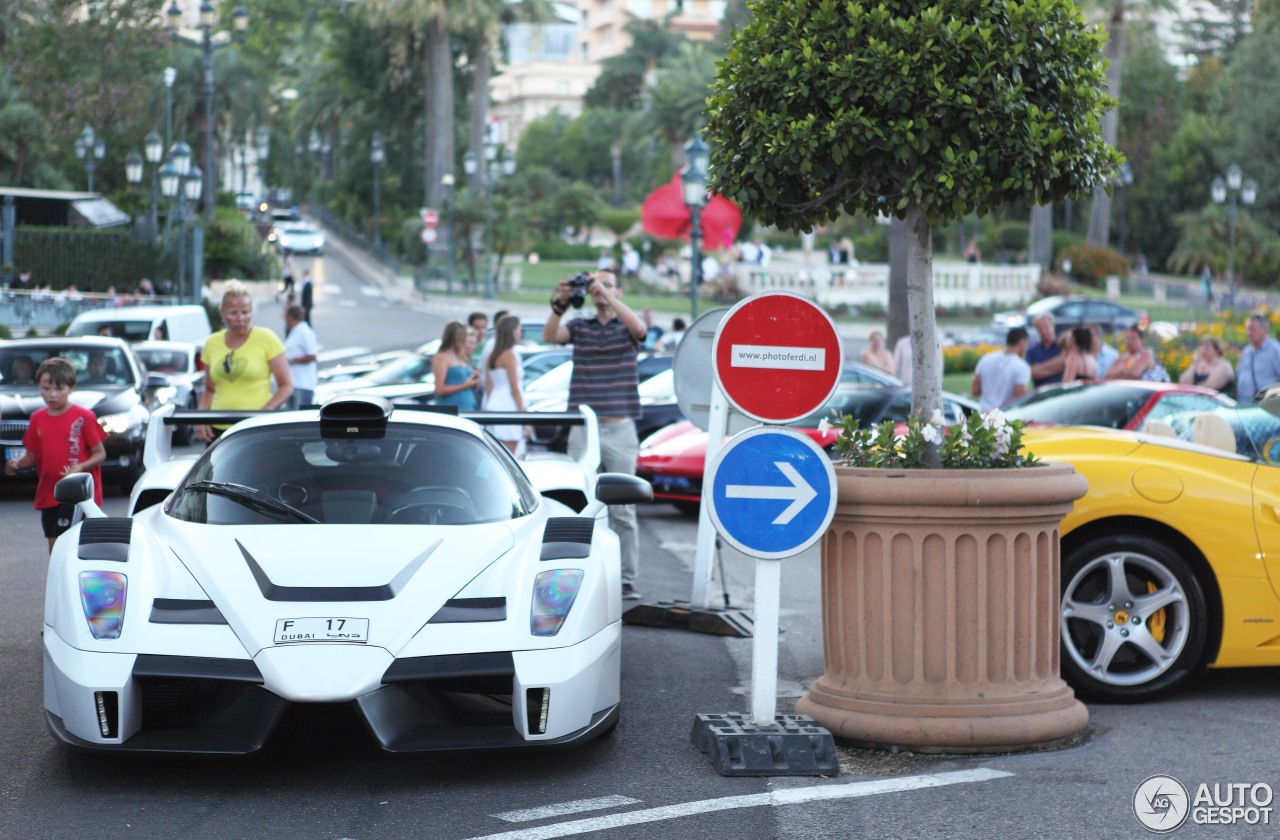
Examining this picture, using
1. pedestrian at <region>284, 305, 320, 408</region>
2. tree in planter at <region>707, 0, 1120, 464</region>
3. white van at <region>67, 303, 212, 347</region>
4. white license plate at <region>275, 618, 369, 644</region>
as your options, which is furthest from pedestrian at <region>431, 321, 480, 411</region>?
white van at <region>67, 303, 212, 347</region>

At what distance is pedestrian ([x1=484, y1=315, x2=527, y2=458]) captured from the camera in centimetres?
1234

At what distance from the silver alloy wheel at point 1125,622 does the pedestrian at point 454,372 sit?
23.1 ft

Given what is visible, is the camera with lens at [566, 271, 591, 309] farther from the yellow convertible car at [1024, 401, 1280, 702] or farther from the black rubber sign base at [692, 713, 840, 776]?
the black rubber sign base at [692, 713, 840, 776]

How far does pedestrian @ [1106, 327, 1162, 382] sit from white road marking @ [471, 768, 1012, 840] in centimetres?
1077

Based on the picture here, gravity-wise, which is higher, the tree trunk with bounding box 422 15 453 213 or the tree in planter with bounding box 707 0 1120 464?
the tree trunk with bounding box 422 15 453 213

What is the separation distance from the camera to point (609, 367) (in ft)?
32.7

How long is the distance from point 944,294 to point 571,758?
50.6 meters

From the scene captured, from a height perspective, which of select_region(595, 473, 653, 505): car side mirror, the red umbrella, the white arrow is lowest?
select_region(595, 473, 653, 505): car side mirror

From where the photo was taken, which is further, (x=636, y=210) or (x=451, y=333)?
(x=636, y=210)

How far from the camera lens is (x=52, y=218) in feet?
172

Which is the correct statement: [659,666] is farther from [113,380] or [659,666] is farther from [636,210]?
[636,210]

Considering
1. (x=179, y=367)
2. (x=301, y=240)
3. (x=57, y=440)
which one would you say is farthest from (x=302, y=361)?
(x=301, y=240)

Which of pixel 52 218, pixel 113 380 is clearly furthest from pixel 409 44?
pixel 113 380

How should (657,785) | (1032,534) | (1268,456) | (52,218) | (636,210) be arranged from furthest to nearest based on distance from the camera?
1. (636,210)
2. (52,218)
3. (1268,456)
4. (1032,534)
5. (657,785)
